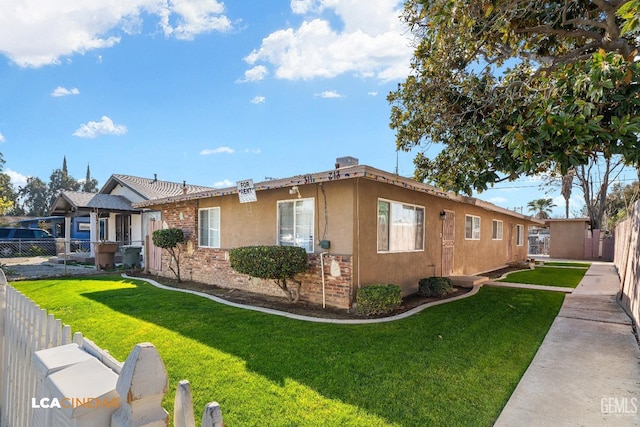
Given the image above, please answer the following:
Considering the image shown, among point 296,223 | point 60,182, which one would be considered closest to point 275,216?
point 296,223

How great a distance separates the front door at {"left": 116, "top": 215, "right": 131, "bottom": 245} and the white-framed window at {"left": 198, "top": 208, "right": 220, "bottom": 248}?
9975mm

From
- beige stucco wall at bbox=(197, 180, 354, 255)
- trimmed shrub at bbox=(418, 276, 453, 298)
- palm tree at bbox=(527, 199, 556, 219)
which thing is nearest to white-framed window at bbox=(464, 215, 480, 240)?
trimmed shrub at bbox=(418, 276, 453, 298)

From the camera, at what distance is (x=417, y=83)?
7.37 meters

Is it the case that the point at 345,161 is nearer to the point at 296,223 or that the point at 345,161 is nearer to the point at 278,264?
the point at 296,223

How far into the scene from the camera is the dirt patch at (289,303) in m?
7.22

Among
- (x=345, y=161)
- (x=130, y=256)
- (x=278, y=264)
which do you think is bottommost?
(x=130, y=256)

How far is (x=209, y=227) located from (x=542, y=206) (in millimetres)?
47073

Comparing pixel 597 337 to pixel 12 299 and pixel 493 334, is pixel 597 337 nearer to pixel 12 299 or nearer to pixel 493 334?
Result: pixel 493 334

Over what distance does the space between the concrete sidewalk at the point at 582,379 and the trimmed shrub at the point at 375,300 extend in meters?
2.74

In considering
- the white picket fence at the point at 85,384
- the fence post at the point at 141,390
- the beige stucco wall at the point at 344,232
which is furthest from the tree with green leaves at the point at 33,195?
the fence post at the point at 141,390

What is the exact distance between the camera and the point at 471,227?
13992mm

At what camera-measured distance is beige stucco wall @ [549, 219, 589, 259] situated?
26.0 metres

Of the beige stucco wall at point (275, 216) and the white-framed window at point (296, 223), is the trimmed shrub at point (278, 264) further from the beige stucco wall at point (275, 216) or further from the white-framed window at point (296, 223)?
the beige stucco wall at point (275, 216)

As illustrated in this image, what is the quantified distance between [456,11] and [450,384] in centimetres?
568
